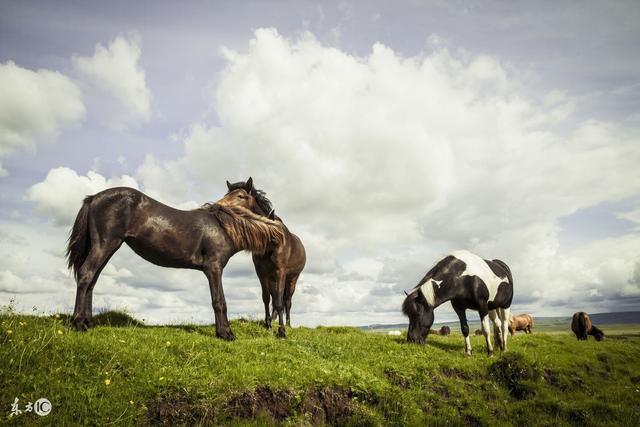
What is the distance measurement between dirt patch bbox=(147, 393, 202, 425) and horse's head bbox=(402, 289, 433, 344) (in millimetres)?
8382

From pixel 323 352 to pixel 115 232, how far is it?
5.69 meters

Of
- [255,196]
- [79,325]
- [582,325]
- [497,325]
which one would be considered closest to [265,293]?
[255,196]

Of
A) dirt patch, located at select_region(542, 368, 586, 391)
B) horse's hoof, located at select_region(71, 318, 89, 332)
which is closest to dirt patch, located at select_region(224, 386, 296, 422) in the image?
horse's hoof, located at select_region(71, 318, 89, 332)

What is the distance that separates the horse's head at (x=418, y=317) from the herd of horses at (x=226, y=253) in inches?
1.3

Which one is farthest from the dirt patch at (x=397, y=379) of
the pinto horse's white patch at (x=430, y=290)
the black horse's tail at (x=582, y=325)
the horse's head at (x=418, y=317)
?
the black horse's tail at (x=582, y=325)

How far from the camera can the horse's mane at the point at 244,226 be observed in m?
10.3

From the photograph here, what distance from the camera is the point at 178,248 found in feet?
30.8

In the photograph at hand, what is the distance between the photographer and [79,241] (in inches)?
346

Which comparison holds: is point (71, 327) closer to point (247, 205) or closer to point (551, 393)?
point (247, 205)

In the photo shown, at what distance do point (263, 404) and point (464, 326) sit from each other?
8.48 meters

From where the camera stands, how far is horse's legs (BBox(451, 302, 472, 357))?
13.0 metres

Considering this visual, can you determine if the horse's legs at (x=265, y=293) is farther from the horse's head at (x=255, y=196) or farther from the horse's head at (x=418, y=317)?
the horse's head at (x=418, y=317)

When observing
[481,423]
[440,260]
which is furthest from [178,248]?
[440,260]

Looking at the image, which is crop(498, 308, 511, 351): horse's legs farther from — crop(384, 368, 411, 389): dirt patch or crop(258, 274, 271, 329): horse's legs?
crop(258, 274, 271, 329): horse's legs
